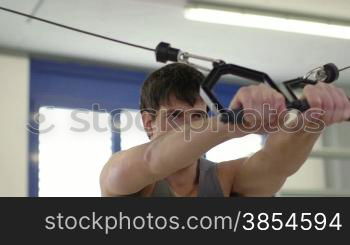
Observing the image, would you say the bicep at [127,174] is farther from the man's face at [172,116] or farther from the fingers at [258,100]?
the fingers at [258,100]

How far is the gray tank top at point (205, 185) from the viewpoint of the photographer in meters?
1.02

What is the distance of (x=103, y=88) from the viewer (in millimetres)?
3223

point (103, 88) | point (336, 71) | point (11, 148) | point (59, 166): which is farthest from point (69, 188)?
point (336, 71)

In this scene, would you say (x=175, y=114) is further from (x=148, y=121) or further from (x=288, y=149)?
(x=288, y=149)

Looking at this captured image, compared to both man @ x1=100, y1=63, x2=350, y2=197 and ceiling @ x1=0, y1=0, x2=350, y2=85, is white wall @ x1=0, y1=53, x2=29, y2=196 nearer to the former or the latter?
ceiling @ x1=0, y1=0, x2=350, y2=85

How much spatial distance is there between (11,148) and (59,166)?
0.27m

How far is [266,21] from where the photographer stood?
8.43ft

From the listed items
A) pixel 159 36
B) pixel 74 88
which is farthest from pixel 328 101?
pixel 74 88

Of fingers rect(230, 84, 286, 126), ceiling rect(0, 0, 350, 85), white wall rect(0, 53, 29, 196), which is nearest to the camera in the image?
fingers rect(230, 84, 286, 126)

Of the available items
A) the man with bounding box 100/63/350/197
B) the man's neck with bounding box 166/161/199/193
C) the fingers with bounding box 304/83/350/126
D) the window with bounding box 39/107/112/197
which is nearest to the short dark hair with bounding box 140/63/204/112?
the man with bounding box 100/63/350/197

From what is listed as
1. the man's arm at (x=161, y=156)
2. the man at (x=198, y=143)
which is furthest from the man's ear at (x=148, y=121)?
the man's arm at (x=161, y=156)

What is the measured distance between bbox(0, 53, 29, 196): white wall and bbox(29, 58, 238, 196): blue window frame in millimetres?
80

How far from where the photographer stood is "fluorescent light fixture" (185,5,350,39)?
8.18ft

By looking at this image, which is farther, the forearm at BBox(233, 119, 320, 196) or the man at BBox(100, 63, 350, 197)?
the forearm at BBox(233, 119, 320, 196)
